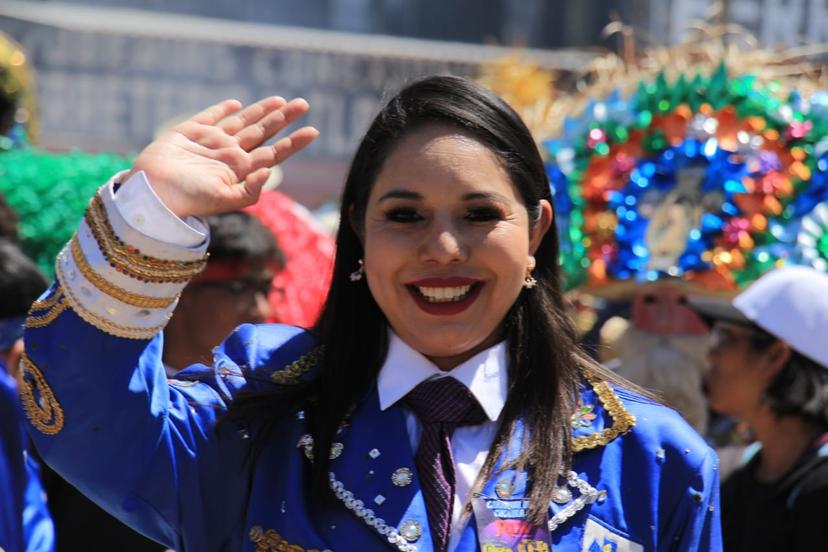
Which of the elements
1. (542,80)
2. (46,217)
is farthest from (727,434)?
(542,80)

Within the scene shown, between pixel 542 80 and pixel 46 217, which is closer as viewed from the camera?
pixel 46 217

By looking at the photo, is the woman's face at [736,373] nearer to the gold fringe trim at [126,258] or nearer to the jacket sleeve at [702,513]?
the jacket sleeve at [702,513]

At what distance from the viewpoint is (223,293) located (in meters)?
3.49

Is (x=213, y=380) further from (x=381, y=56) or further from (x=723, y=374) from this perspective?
(x=381, y=56)

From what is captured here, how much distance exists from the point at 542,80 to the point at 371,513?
7.36 meters

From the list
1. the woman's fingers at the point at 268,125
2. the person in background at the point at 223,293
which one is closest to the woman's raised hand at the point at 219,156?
the woman's fingers at the point at 268,125

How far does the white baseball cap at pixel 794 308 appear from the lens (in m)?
3.36

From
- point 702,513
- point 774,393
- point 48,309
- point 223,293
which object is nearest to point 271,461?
point 48,309

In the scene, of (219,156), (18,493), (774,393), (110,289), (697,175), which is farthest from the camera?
(697,175)

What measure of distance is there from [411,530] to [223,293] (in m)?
1.65

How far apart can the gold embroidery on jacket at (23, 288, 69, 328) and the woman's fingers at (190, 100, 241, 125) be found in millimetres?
340

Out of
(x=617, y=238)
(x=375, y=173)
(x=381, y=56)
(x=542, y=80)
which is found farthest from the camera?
(x=381, y=56)

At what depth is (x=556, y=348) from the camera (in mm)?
2205

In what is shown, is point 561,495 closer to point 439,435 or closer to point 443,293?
point 439,435
